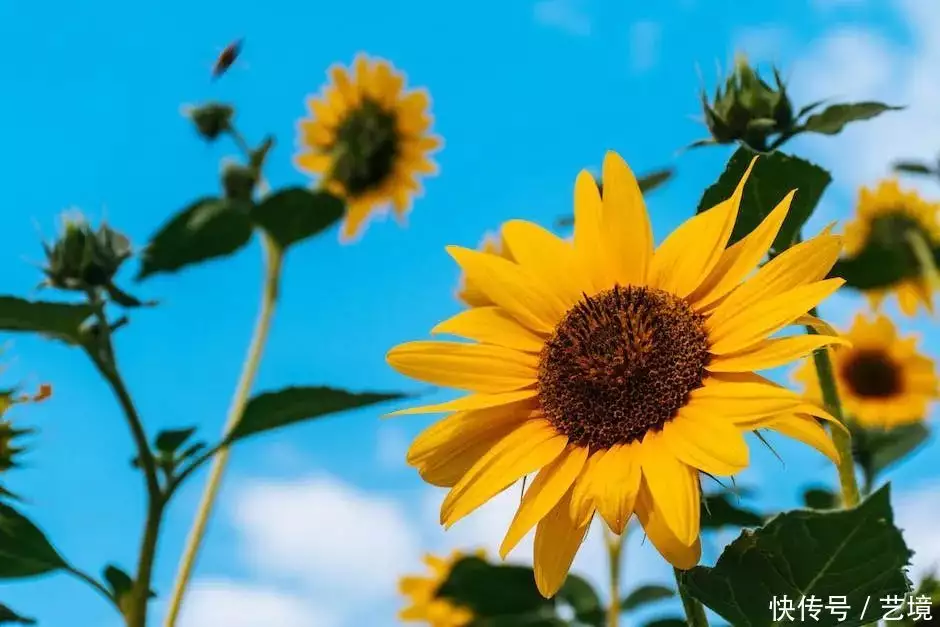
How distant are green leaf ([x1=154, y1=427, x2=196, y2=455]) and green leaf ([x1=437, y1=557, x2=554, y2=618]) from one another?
3.09ft

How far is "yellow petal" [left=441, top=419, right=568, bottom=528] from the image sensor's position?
3.70ft

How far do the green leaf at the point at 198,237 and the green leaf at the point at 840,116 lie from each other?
136cm

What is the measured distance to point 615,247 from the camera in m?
1.26

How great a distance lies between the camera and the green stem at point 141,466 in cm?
166

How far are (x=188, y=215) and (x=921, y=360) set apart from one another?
282cm

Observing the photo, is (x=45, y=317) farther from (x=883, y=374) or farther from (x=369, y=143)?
(x=883, y=374)

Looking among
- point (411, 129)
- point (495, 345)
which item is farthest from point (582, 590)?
point (411, 129)

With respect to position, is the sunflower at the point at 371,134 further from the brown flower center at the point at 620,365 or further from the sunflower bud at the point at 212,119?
the brown flower center at the point at 620,365

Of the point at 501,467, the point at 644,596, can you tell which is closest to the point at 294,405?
the point at 501,467

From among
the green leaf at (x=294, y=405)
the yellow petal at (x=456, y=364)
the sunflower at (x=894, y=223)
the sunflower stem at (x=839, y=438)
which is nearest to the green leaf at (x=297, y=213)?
the green leaf at (x=294, y=405)

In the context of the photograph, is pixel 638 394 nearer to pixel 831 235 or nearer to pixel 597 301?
pixel 597 301

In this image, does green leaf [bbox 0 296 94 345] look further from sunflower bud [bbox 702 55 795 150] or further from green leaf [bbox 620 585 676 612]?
green leaf [bbox 620 585 676 612]

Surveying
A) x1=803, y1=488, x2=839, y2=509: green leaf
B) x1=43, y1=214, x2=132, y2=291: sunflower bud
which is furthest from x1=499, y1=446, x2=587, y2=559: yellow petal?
x1=803, y1=488, x2=839, y2=509: green leaf

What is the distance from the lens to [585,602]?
106 inches
